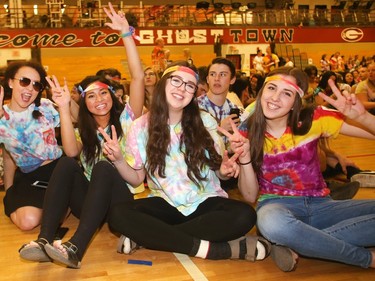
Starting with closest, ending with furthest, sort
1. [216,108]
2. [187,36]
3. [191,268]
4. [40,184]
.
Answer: [191,268] < [40,184] < [216,108] < [187,36]

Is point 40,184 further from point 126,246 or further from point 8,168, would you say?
point 126,246

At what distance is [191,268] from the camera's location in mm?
2926

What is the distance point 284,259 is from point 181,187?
845 mm

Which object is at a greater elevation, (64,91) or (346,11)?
(346,11)

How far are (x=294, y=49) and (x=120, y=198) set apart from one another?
19.2 m

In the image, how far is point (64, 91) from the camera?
3.33 meters

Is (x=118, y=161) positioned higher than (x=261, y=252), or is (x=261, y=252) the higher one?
(x=118, y=161)

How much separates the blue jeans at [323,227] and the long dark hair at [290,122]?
367 mm

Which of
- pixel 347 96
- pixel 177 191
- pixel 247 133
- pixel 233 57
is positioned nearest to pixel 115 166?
pixel 177 191

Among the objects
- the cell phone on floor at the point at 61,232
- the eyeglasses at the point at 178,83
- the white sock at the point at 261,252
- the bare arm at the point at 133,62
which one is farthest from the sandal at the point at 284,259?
the cell phone on floor at the point at 61,232

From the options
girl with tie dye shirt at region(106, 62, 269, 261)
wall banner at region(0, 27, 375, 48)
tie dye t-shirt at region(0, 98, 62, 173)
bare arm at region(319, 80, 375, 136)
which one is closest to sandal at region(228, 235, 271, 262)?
girl with tie dye shirt at region(106, 62, 269, 261)

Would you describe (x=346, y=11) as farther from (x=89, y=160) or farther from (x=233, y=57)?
(x=89, y=160)

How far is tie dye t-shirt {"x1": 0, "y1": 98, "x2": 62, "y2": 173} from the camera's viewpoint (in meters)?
3.58

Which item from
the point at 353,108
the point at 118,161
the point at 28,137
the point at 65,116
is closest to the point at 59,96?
the point at 65,116
